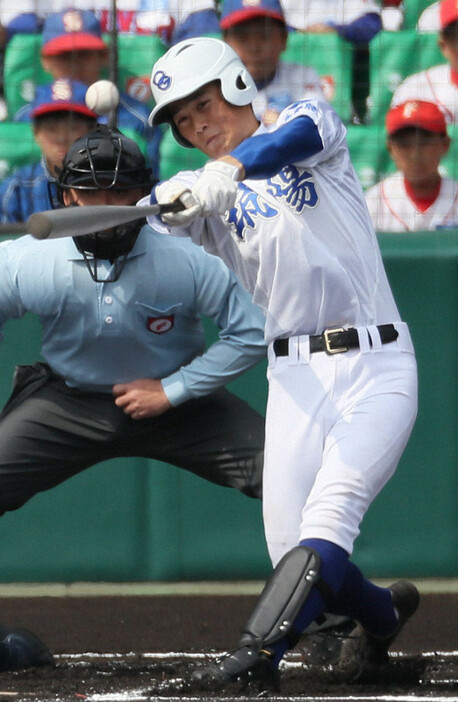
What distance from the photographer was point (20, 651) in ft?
12.0

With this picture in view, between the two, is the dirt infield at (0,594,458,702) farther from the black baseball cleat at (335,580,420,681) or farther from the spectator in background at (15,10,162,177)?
the spectator in background at (15,10,162,177)

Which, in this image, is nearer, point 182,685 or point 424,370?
point 182,685

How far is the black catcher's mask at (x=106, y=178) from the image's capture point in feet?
12.0

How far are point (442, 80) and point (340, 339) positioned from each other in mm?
2385

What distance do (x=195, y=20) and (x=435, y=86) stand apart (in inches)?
42.5

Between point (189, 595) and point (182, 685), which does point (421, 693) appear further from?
point (189, 595)

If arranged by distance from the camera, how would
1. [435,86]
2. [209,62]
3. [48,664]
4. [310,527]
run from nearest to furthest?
[310,527] → [209,62] → [48,664] → [435,86]

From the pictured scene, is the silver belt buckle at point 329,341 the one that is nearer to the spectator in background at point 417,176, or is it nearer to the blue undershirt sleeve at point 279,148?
the blue undershirt sleeve at point 279,148

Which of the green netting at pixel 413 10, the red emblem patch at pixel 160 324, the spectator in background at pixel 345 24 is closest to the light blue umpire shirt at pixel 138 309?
the red emblem patch at pixel 160 324

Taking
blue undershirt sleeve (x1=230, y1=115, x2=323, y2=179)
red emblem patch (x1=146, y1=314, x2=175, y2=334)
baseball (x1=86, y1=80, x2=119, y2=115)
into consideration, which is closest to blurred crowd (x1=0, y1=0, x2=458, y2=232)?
baseball (x1=86, y1=80, x2=119, y2=115)

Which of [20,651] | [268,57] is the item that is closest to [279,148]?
[20,651]

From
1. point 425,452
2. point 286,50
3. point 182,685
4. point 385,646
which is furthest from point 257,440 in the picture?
point 286,50

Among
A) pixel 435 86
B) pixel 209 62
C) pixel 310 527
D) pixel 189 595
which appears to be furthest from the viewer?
pixel 435 86

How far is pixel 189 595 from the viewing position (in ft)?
15.9
